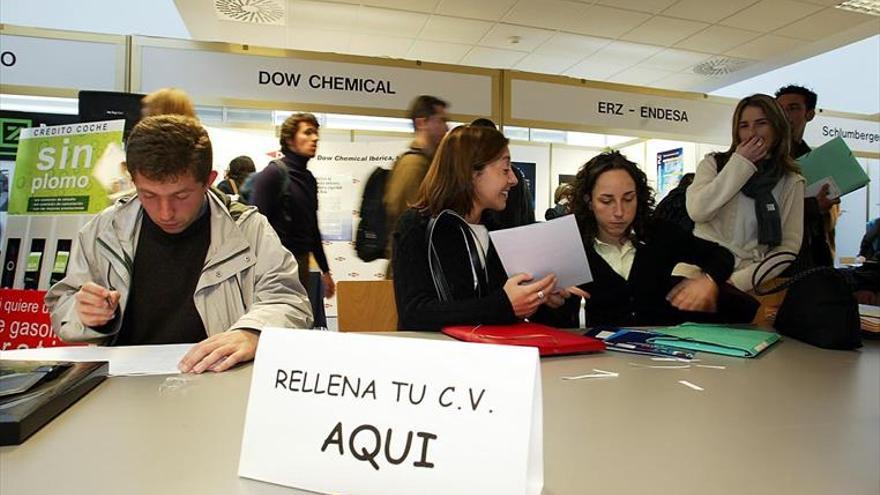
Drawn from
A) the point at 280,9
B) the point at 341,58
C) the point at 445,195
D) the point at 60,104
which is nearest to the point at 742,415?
the point at 445,195

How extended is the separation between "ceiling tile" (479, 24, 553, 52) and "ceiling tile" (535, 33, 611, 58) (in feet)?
0.30

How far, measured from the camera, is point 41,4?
4.43 m

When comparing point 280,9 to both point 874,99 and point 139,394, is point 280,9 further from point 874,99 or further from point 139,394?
point 874,99

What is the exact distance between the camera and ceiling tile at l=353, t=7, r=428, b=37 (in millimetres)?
4703

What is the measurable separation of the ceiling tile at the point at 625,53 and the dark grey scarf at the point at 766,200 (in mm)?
3525

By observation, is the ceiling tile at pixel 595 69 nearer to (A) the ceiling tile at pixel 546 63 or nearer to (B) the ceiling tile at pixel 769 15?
(A) the ceiling tile at pixel 546 63

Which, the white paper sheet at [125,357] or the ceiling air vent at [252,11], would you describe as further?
the ceiling air vent at [252,11]

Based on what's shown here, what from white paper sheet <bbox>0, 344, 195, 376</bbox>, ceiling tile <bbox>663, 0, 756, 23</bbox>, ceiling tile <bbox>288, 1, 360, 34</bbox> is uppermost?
ceiling tile <bbox>663, 0, 756, 23</bbox>

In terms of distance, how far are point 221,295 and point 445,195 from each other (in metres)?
0.68

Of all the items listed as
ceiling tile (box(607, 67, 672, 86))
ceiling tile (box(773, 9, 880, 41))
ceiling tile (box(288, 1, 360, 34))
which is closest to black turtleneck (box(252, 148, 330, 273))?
ceiling tile (box(288, 1, 360, 34))

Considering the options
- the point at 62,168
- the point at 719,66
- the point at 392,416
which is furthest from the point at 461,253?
the point at 719,66

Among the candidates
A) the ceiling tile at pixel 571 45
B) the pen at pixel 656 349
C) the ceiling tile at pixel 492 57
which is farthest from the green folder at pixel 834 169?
the ceiling tile at pixel 492 57

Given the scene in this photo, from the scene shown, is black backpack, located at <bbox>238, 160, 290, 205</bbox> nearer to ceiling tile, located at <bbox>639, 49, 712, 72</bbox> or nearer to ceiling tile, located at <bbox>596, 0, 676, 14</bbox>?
ceiling tile, located at <bbox>596, 0, 676, 14</bbox>

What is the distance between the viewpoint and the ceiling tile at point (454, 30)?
4.86 meters
